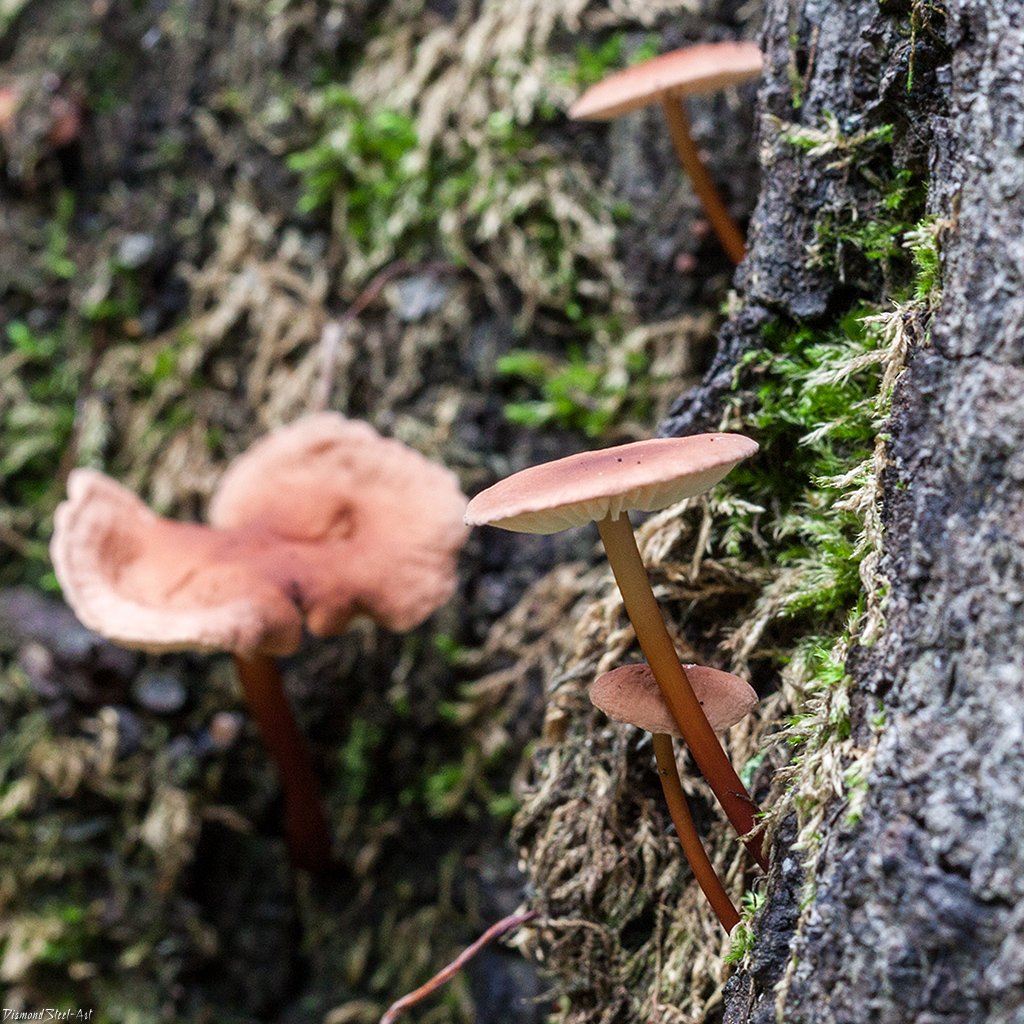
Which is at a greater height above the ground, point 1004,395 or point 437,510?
point 1004,395

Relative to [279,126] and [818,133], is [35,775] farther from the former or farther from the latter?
[818,133]


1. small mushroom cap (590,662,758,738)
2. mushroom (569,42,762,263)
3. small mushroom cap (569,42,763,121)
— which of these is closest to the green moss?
small mushroom cap (590,662,758,738)

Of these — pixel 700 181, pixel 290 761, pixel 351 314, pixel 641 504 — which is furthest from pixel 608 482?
pixel 351 314

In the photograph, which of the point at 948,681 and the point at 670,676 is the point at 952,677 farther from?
the point at 670,676

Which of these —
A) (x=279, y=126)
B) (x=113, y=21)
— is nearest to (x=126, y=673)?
(x=279, y=126)

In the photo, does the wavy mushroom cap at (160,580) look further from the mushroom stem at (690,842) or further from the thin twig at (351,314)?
the mushroom stem at (690,842)
